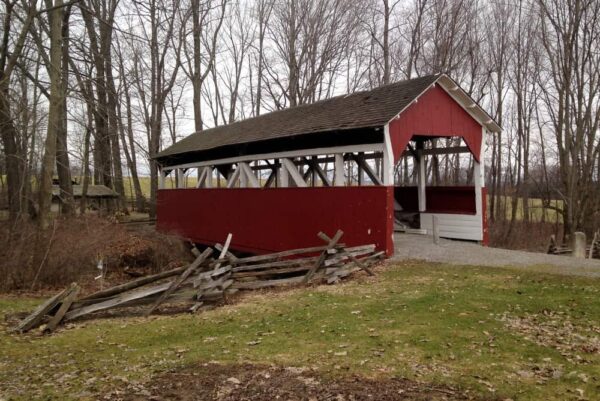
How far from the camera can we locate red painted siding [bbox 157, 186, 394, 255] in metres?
12.2

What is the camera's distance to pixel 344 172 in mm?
14766

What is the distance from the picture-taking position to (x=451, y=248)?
1334 cm

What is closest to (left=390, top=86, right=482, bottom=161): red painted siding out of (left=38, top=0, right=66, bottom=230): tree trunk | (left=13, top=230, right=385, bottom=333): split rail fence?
(left=13, top=230, right=385, bottom=333): split rail fence

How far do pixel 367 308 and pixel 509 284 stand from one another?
3.21m

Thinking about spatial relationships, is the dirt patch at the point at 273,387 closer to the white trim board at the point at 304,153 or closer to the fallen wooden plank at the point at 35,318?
the fallen wooden plank at the point at 35,318

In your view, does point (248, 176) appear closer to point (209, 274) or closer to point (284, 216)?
point (284, 216)

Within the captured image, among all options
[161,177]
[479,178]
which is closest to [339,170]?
[479,178]

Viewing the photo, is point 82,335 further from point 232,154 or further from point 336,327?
point 232,154

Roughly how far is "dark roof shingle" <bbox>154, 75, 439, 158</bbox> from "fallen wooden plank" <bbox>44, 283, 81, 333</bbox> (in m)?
7.14

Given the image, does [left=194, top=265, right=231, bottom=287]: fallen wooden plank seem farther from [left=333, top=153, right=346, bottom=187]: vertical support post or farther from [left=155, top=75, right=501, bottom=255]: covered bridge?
[left=333, top=153, right=346, bottom=187]: vertical support post

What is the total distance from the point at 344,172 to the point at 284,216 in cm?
227

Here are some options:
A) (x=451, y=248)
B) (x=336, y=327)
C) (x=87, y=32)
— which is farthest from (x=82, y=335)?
(x=87, y=32)

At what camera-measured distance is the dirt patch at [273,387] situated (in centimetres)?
466

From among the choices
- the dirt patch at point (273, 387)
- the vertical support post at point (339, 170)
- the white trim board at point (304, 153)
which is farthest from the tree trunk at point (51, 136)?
the dirt patch at point (273, 387)
